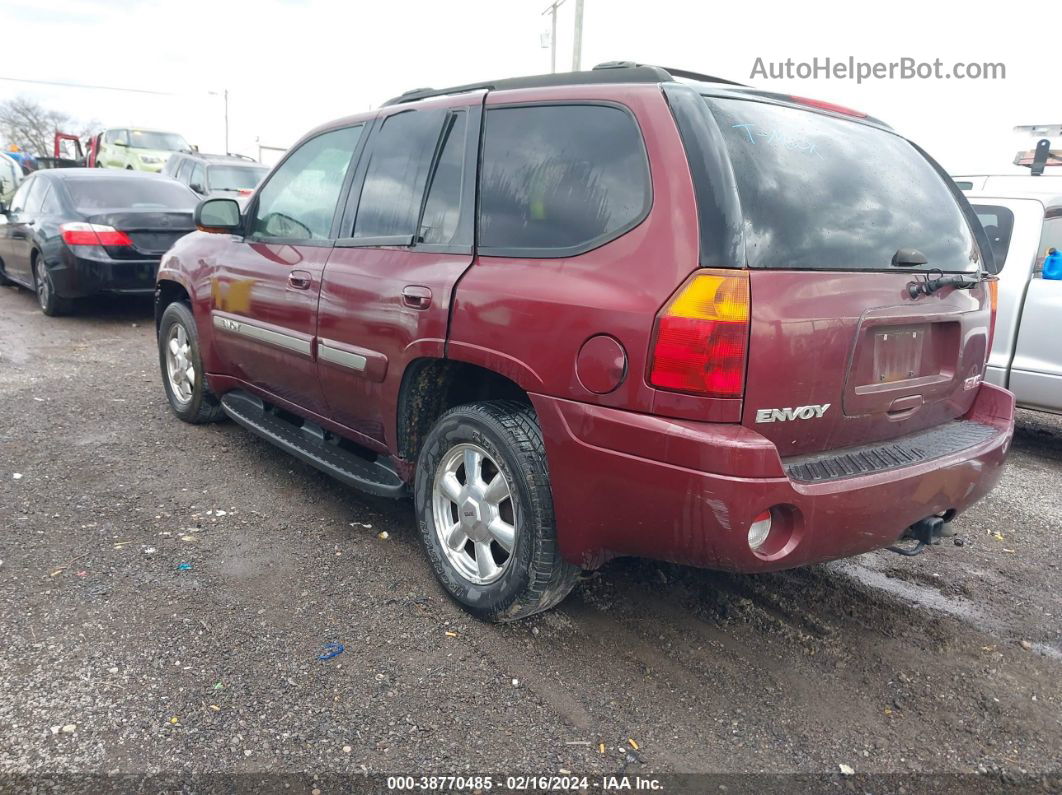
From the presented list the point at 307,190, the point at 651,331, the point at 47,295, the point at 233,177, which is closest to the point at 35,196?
the point at 47,295

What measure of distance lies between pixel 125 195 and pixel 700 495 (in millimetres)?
8461

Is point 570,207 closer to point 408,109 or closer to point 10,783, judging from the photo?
point 408,109

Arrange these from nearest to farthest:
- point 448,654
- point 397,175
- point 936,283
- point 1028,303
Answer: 1. point 936,283
2. point 448,654
3. point 397,175
4. point 1028,303

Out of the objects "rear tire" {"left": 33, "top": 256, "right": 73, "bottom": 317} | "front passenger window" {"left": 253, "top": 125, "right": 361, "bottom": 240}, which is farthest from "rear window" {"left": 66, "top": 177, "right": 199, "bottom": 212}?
"front passenger window" {"left": 253, "top": 125, "right": 361, "bottom": 240}

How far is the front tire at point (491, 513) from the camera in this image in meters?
2.63

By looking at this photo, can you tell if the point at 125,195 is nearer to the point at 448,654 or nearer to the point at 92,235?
the point at 92,235

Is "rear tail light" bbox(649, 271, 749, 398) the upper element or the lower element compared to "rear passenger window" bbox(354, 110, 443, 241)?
lower

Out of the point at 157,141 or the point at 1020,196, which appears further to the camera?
the point at 157,141

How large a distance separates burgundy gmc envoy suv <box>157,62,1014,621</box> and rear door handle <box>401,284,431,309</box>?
11 mm

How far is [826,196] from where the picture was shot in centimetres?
249

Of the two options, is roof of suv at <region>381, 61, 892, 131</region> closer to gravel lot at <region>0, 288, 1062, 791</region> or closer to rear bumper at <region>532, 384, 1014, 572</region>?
rear bumper at <region>532, 384, 1014, 572</region>

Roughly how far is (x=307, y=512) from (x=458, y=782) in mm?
2005

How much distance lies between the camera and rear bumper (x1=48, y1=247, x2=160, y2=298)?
8016mm

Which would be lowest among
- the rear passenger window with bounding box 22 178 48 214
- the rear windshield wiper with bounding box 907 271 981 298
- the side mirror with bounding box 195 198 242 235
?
the rear windshield wiper with bounding box 907 271 981 298
